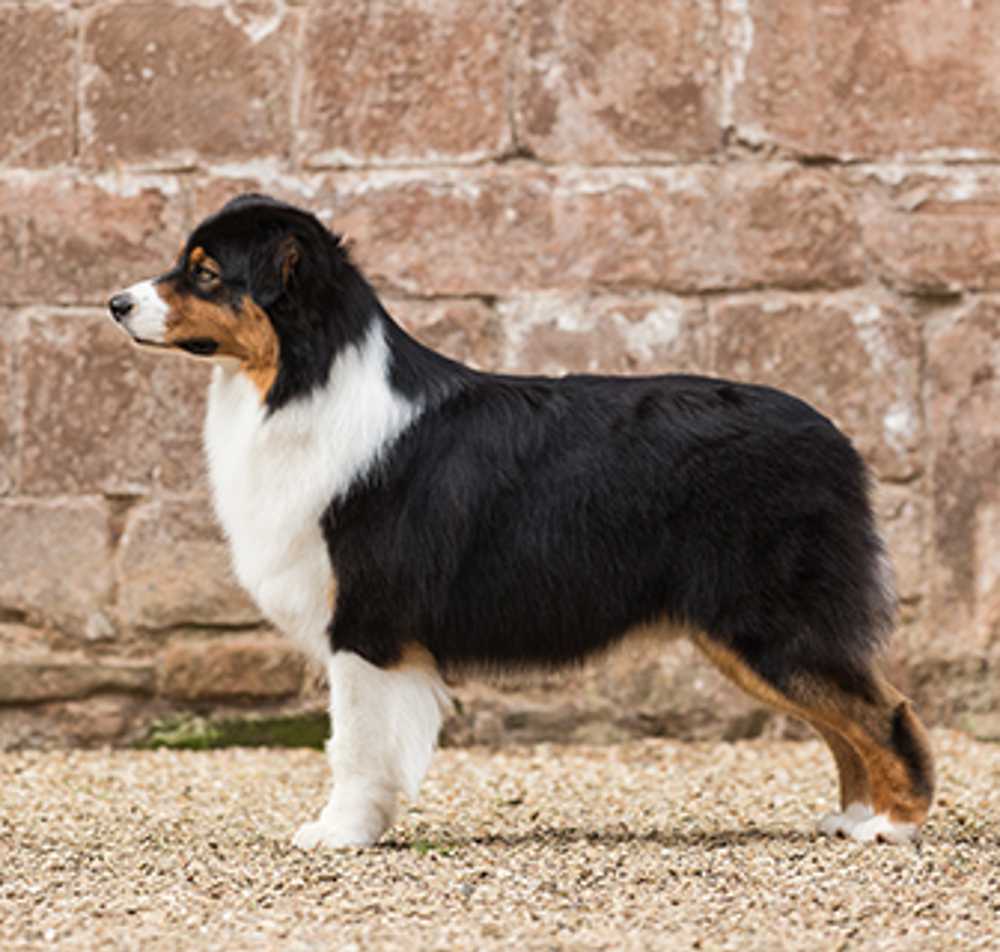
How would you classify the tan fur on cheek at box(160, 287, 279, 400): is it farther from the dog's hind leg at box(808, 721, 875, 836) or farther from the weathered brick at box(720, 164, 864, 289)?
the weathered brick at box(720, 164, 864, 289)

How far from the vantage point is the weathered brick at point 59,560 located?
546 cm

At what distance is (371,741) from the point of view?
147 inches

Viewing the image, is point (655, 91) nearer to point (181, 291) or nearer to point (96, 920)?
point (181, 291)

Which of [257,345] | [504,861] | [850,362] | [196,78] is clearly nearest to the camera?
[504,861]

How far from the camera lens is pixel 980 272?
17.7 ft

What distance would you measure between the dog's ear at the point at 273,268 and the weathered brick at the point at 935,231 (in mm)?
2564

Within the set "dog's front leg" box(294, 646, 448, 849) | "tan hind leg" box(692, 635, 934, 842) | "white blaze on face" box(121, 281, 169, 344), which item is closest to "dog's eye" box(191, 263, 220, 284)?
"white blaze on face" box(121, 281, 169, 344)

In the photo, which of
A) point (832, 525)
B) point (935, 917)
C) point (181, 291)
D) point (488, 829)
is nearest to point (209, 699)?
point (488, 829)

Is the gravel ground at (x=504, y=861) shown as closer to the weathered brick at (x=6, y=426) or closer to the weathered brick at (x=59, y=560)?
the weathered brick at (x=59, y=560)

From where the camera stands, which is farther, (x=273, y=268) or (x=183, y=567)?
(x=183, y=567)

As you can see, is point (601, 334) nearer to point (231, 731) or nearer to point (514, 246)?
point (514, 246)

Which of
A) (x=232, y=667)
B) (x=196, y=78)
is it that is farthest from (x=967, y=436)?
(x=196, y=78)

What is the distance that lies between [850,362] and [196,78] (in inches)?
103

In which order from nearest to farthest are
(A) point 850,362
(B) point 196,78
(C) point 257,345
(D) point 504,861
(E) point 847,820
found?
(D) point 504,861 → (C) point 257,345 → (E) point 847,820 → (A) point 850,362 → (B) point 196,78
